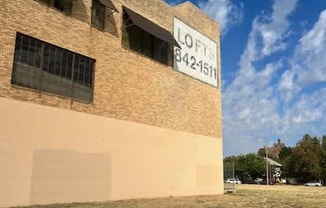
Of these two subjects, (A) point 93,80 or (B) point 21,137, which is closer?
(B) point 21,137

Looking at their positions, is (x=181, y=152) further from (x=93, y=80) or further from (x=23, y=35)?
(x=23, y=35)

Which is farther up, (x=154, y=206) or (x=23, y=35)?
(x=23, y=35)

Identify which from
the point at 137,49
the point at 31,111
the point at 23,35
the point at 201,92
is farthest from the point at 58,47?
the point at 201,92

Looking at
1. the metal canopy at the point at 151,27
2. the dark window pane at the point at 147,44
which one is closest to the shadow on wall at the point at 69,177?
the dark window pane at the point at 147,44

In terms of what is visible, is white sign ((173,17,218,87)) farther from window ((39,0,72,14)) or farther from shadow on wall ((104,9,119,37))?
window ((39,0,72,14))

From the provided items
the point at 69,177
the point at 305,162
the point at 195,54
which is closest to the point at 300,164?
the point at 305,162

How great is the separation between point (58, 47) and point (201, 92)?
15697 mm

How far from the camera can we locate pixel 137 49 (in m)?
28.7

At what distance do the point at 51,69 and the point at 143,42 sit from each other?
9.00 m

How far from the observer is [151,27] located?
96.2 feet

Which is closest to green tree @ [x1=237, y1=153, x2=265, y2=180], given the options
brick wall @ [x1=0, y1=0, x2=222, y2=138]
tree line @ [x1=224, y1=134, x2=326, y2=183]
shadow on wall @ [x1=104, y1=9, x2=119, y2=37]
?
tree line @ [x1=224, y1=134, x2=326, y2=183]

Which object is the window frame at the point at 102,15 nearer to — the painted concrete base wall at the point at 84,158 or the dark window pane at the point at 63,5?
the dark window pane at the point at 63,5

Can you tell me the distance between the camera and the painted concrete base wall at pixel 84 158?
63.7ft

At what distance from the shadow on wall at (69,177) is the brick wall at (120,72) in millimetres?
2638
